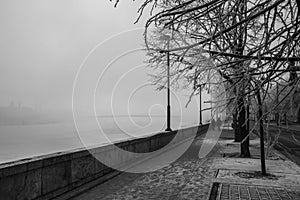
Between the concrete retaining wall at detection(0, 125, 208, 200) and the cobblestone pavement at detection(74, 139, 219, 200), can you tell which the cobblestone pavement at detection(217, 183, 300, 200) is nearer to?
the cobblestone pavement at detection(74, 139, 219, 200)

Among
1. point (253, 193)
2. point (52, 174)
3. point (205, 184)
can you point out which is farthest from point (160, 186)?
point (52, 174)

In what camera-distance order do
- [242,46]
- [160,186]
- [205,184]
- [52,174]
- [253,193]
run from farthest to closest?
[205,184] → [160,186] → [253,193] → [52,174] → [242,46]

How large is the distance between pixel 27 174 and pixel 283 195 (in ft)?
18.3

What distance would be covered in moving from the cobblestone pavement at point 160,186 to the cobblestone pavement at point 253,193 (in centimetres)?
43

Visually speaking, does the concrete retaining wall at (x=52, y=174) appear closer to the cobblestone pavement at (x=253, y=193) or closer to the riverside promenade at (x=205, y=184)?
the riverside promenade at (x=205, y=184)

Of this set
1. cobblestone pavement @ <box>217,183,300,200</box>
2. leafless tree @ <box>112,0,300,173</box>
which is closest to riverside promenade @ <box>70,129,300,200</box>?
cobblestone pavement @ <box>217,183,300,200</box>

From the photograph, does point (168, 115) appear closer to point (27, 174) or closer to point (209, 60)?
point (27, 174)

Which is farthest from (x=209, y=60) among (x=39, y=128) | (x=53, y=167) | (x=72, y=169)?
(x=39, y=128)

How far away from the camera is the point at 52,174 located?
6.16 m

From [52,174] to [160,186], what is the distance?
Result: 2.85m

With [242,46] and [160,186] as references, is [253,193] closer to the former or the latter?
[160,186]

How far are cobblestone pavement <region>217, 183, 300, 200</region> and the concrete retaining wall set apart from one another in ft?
11.2

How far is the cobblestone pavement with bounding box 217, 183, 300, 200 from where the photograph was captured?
6266mm

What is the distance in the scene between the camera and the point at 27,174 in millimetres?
5367
